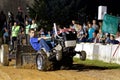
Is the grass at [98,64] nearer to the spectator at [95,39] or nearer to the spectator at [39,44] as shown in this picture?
the spectator at [95,39]

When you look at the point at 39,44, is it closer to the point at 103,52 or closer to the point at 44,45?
the point at 44,45

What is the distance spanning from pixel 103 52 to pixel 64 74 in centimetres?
478

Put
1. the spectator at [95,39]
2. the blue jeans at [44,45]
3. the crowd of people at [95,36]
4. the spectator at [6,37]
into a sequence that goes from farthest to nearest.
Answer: the spectator at [6,37] → the spectator at [95,39] → the crowd of people at [95,36] → the blue jeans at [44,45]

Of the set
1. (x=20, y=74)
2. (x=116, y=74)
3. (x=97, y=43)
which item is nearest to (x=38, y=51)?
(x=20, y=74)

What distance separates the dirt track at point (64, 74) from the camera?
1418cm

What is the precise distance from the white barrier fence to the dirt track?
173cm

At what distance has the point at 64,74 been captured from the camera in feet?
49.7

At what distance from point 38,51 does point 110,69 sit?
8.74ft

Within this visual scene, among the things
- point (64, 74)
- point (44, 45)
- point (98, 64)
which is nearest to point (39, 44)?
point (44, 45)

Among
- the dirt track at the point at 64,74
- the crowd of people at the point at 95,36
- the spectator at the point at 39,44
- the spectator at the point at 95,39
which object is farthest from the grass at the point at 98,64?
the spectator at the point at 39,44

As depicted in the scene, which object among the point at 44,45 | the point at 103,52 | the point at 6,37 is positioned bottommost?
the point at 103,52

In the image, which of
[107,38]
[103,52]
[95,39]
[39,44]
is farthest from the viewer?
[95,39]

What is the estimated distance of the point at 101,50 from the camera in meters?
19.8

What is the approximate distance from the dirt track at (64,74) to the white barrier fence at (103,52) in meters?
1.73
